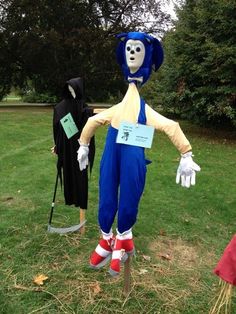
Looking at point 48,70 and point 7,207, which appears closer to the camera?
point 7,207

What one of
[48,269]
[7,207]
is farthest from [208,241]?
[7,207]

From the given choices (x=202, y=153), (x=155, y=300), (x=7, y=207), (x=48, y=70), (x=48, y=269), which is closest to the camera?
(x=155, y=300)

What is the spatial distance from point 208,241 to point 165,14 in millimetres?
20668

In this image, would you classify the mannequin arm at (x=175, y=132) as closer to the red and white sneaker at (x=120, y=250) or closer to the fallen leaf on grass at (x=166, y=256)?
the red and white sneaker at (x=120, y=250)

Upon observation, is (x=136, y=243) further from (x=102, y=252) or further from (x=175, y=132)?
(x=175, y=132)

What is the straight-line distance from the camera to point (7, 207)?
5891mm

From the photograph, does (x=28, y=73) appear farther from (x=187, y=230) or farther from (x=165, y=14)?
(x=187, y=230)

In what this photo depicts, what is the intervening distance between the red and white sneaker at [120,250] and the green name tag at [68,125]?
145 centimetres

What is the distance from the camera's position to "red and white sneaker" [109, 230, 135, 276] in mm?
3248

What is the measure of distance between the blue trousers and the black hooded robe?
1144mm

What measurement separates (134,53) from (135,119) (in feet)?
1.80

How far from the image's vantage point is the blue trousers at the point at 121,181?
324 cm

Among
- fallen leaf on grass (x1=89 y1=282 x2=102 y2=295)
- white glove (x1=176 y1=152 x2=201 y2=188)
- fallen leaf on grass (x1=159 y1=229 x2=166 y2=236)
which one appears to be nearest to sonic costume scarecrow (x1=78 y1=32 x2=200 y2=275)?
white glove (x1=176 y1=152 x2=201 y2=188)

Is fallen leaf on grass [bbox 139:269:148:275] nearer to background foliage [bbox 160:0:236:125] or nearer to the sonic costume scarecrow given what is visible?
the sonic costume scarecrow
